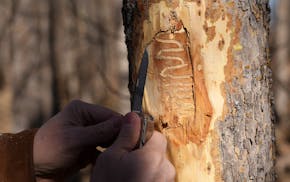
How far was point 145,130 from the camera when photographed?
1.50 meters

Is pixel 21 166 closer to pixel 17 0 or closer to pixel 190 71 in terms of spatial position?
pixel 190 71

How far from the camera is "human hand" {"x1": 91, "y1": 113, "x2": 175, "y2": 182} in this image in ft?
4.56

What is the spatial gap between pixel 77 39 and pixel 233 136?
412 inches

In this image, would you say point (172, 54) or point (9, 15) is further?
point (9, 15)

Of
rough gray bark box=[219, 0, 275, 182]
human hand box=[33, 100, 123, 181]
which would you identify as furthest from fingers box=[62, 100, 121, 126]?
rough gray bark box=[219, 0, 275, 182]

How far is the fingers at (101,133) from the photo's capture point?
5.32 ft

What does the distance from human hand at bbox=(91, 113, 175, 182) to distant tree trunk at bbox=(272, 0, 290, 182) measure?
6.73 metres

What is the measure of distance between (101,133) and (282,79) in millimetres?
10572

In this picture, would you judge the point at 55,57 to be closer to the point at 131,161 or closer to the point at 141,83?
the point at 141,83

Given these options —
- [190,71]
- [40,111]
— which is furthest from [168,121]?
[40,111]

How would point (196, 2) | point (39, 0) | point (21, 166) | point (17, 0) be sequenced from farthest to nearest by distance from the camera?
point (39, 0)
point (17, 0)
point (21, 166)
point (196, 2)

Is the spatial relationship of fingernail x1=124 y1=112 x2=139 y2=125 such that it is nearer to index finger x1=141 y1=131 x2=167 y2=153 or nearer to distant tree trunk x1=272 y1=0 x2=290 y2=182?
index finger x1=141 y1=131 x2=167 y2=153

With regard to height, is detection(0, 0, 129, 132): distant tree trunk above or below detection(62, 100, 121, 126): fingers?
below

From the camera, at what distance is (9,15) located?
952cm
